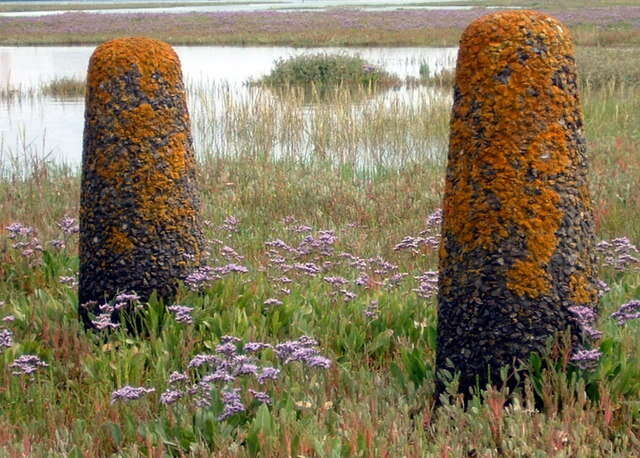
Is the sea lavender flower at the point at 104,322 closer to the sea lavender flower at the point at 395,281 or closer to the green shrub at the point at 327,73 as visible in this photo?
the sea lavender flower at the point at 395,281

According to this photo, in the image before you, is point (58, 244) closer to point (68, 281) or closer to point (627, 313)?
point (68, 281)

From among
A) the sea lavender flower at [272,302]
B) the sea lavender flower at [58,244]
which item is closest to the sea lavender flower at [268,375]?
the sea lavender flower at [272,302]

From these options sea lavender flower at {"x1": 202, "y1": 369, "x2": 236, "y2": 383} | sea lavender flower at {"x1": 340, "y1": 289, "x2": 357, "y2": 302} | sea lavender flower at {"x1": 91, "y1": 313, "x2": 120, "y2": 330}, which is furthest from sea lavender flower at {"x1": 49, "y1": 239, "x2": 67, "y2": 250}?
sea lavender flower at {"x1": 202, "y1": 369, "x2": 236, "y2": 383}

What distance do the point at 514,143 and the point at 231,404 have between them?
1.75 meters

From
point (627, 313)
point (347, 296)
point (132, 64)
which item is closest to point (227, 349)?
point (347, 296)

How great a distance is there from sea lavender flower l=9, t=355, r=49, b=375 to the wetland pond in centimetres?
784

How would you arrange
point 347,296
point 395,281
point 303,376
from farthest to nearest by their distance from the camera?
1. point 395,281
2. point 347,296
3. point 303,376

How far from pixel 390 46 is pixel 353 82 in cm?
2120

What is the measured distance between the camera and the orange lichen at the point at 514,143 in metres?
4.11

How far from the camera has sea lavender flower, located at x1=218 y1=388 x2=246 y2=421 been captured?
3.79 meters

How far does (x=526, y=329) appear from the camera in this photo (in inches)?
161

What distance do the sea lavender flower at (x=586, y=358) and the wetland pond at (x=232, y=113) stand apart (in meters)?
9.56

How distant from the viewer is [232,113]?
15680mm

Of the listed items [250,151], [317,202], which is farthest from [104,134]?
[250,151]
